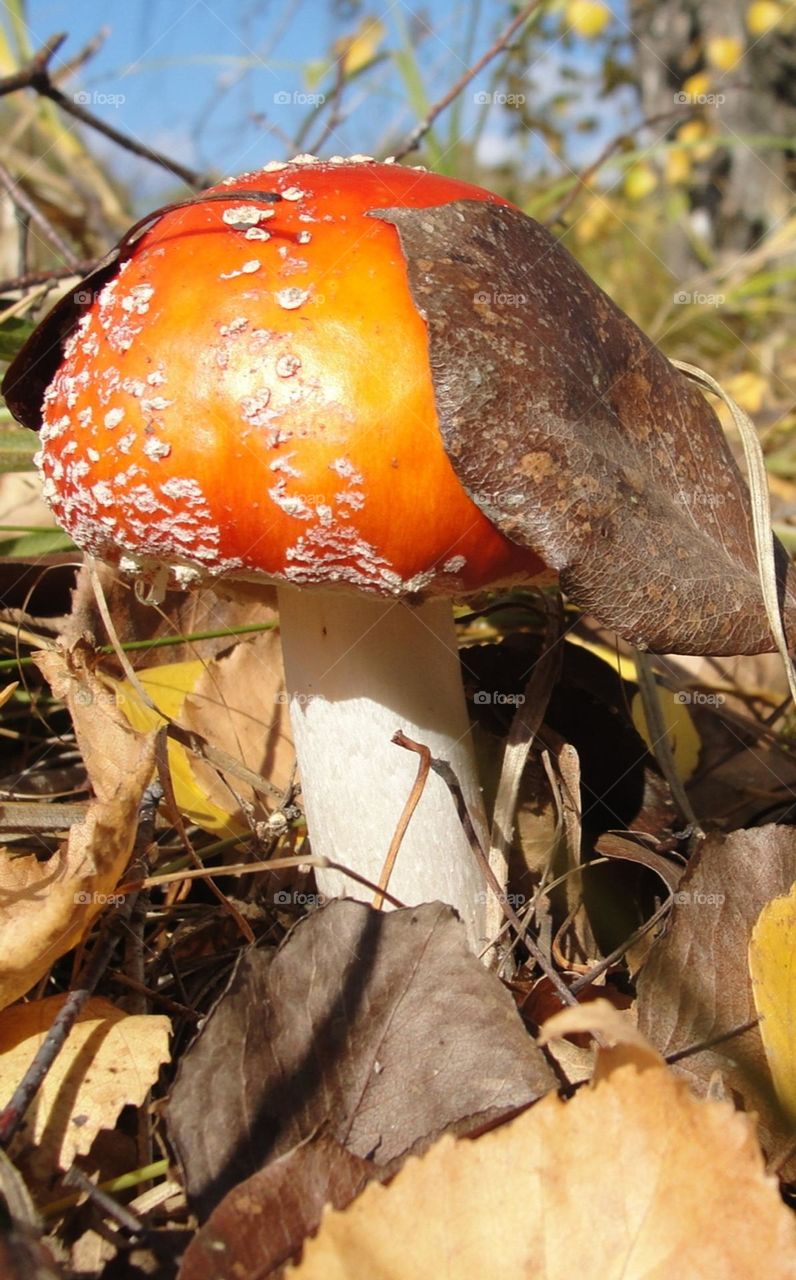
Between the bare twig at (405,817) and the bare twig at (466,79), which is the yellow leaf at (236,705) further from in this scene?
the bare twig at (466,79)

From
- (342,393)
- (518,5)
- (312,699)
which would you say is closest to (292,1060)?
(312,699)

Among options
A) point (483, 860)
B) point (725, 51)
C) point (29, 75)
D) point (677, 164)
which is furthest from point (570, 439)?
point (677, 164)
